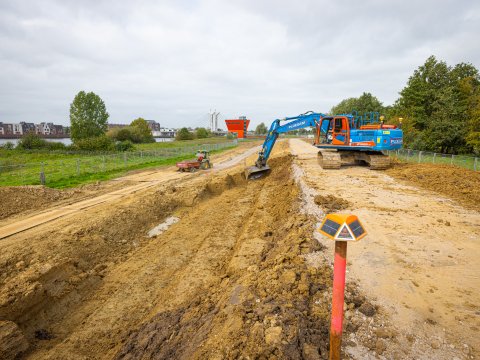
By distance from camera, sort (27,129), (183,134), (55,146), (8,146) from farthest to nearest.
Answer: (27,129) < (183,134) < (8,146) < (55,146)

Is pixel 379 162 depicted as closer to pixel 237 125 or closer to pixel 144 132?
pixel 237 125

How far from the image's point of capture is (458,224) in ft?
24.8

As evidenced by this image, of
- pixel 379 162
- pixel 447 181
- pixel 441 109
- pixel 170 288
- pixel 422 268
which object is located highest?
pixel 441 109

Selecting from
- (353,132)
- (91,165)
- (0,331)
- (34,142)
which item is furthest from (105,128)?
(0,331)

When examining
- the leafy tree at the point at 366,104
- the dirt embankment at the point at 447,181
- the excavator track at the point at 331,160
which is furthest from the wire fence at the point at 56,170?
the leafy tree at the point at 366,104

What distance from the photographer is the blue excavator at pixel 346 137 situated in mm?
15461

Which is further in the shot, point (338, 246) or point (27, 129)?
point (27, 129)

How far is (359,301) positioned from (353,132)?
44.5 feet

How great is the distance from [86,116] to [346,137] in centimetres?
6831

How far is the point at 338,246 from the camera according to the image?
2.85m

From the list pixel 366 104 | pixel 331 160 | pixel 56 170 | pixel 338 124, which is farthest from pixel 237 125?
pixel 331 160

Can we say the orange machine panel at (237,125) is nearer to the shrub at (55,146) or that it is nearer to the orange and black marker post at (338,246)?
the shrub at (55,146)

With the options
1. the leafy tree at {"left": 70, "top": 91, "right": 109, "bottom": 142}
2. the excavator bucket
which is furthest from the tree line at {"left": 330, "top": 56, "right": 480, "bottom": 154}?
the leafy tree at {"left": 70, "top": 91, "right": 109, "bottom": 142}

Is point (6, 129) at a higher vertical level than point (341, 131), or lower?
higher
